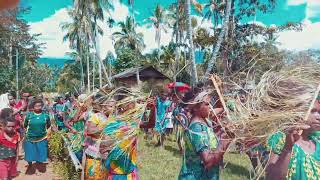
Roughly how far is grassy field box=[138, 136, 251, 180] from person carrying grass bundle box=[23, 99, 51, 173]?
205 cm

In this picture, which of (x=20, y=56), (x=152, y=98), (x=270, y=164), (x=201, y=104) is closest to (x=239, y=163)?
(x=152, y=98)

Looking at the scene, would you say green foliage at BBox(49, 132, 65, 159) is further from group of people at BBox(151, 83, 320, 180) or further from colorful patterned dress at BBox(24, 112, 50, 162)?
group of people at BBox(151, 83, 320, 180)

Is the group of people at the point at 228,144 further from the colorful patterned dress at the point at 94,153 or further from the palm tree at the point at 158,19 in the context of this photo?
the palm tree at the point at 158,19

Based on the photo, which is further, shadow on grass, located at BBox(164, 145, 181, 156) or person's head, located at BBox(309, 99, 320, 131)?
shadow on grass, located at BBox(164, 145, 181, 156)

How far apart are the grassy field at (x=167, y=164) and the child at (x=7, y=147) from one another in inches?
96.4

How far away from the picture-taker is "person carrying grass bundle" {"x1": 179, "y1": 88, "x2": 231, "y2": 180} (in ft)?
12.1

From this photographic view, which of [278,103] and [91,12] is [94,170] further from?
[91,12]

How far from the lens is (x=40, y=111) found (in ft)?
31.4

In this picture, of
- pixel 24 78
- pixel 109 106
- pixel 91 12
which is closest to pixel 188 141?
pixel 109 106

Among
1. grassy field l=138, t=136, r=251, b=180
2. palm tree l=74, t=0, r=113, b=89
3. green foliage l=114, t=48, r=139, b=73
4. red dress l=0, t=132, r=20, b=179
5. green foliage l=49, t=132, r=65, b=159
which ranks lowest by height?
grassy field l=138, t=136, r=251, b=180

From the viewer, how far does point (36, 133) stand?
32.1 feet

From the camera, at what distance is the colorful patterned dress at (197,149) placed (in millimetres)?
3715

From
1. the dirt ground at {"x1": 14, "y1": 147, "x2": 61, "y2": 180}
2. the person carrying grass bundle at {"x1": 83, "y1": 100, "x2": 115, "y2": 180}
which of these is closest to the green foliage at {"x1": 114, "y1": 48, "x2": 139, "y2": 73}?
the dirt ground at {"x1": 14, "y1": 147, "x2": 61, "y2": 180}

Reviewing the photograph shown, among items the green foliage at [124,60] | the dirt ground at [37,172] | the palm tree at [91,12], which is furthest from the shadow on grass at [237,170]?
the green foliage at [124,60]
